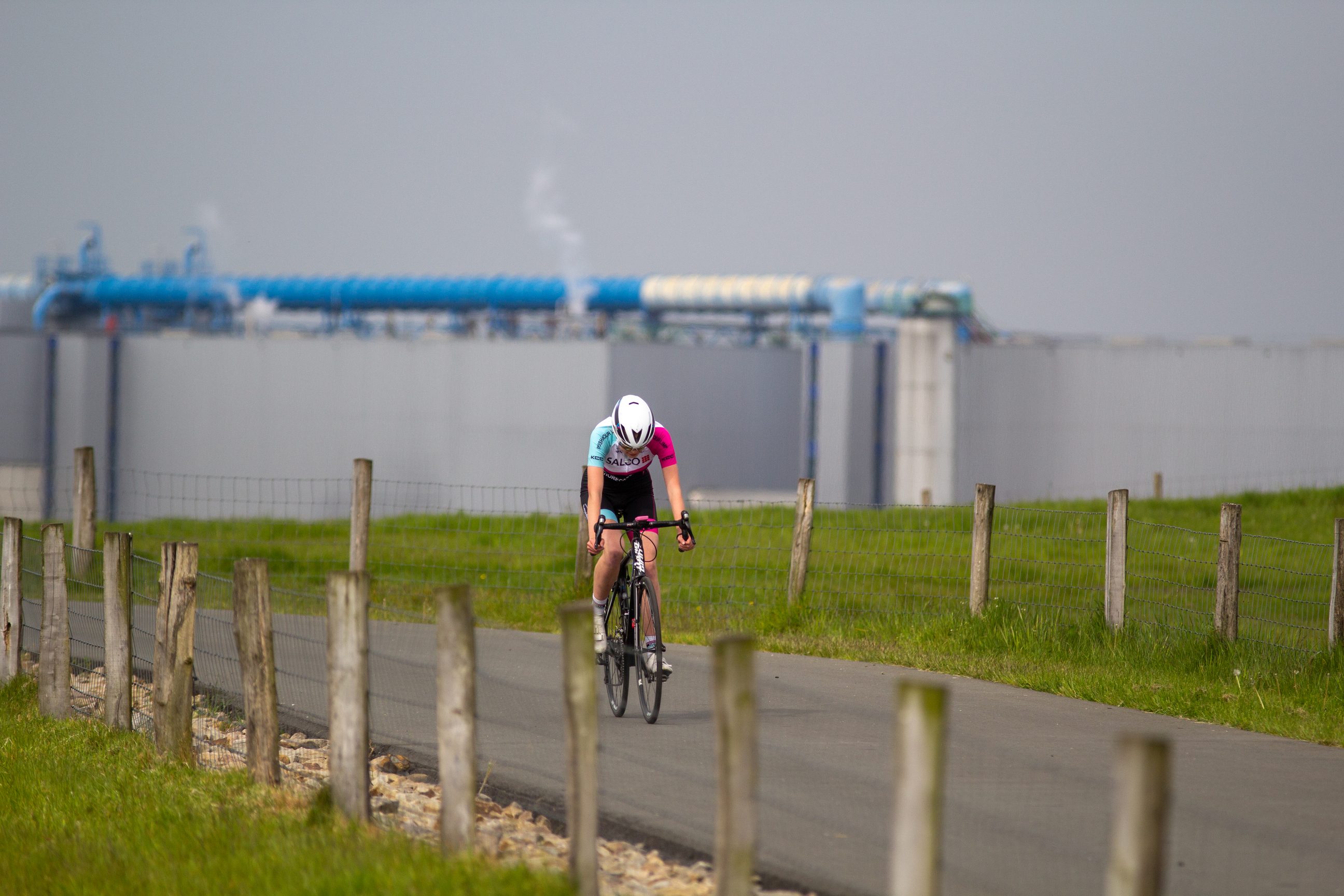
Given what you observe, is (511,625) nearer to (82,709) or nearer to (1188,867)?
(82,709)

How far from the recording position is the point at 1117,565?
10.1m

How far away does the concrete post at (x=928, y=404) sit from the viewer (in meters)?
33.2

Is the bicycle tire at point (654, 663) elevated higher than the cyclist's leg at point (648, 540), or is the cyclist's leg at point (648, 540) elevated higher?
the cyclist's leg at point (648, 540)

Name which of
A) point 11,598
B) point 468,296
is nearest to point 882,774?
point 11,598

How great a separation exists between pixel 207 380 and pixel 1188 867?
30995mm

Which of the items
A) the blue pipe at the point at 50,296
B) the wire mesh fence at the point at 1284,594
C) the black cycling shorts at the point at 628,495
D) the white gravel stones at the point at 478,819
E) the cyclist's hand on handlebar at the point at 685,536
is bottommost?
the white gravel stones at the point at 478,819

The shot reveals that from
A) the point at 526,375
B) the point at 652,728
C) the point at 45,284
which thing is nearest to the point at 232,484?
the point at 526,375

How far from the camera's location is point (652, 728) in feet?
25.5

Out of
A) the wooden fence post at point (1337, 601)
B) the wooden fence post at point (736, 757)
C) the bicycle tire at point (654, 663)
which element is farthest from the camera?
the wooden fence post at point (1337, 601)

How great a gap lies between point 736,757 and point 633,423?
13.5 ft

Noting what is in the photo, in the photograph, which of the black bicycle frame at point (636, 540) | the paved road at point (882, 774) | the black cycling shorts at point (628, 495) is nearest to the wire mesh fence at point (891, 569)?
the paved road at point (882, 774)

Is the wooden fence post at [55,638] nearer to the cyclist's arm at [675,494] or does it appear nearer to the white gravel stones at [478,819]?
the white gravel stones at [478,819]

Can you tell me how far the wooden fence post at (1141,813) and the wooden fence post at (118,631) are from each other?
584cm

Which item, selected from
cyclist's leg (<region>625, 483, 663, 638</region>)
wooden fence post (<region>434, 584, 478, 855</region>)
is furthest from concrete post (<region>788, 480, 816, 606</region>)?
wooden fence post (<region>434, 584, 478, 855</region>)
